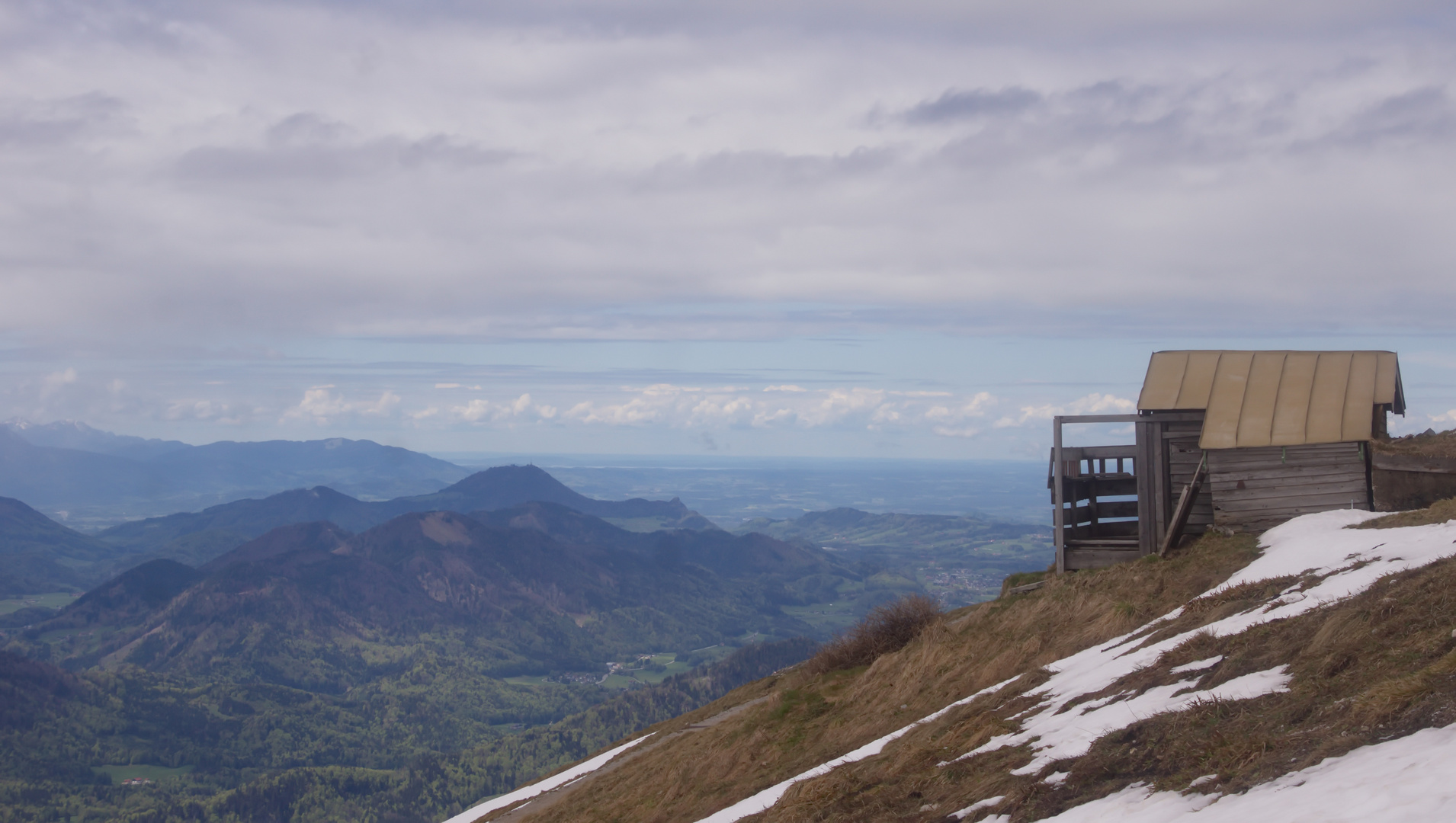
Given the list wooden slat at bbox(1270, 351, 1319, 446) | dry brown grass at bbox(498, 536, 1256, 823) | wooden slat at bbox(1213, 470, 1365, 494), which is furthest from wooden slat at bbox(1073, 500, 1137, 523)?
wooden slat at bbox(1270, 351, 1319, 446)

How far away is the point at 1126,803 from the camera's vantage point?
25.3 ft

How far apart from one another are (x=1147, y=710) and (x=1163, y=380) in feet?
44.4

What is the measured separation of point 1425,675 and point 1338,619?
221cm

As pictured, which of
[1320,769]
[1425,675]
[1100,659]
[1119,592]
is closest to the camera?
[1320,769]

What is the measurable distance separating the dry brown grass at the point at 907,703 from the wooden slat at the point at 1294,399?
242 cm

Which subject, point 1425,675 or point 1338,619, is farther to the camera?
point 1338,619

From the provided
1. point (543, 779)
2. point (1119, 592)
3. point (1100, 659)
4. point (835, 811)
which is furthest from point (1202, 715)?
point (543, 779)

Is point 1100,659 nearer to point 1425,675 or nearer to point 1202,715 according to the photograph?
point 1202,715

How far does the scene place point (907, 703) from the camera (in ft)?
59.0

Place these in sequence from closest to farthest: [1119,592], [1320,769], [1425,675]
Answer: [1320,769] < [1425,675] < [1119,592]

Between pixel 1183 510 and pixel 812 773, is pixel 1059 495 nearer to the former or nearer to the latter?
pixel 1183 510

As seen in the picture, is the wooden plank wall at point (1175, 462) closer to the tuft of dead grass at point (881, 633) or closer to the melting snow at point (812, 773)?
the tuft of dead grass at point (881, 633)

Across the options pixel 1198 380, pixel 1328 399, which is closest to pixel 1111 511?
pixel 1198 380

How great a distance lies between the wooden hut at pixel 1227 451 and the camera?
757 inches
